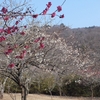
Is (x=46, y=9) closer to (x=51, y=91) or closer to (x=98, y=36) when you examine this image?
(x=51, y=91)

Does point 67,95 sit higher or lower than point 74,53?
lower

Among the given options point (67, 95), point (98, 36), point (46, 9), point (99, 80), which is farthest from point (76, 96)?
point (46, 9)

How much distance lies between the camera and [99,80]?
73.4ft

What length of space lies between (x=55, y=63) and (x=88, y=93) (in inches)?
584

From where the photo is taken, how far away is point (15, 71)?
894cm

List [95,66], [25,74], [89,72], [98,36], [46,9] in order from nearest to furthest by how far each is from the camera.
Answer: [46,9]
[25,74]
[89,72]
[95,66]
[98,36]

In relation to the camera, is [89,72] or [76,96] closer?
[89,72]

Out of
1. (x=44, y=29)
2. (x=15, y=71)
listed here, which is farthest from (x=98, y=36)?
(x=15, y=71)

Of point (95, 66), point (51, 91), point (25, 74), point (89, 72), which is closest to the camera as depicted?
A: point (25, 74)

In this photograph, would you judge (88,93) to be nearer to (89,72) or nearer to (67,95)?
(67,95)

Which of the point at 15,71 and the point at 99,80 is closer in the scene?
the point at 15,71

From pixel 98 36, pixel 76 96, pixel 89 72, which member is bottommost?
pixel 76 96

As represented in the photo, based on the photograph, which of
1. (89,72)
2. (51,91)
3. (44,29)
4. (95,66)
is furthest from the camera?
(51,91)

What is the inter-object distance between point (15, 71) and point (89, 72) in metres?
13.2
